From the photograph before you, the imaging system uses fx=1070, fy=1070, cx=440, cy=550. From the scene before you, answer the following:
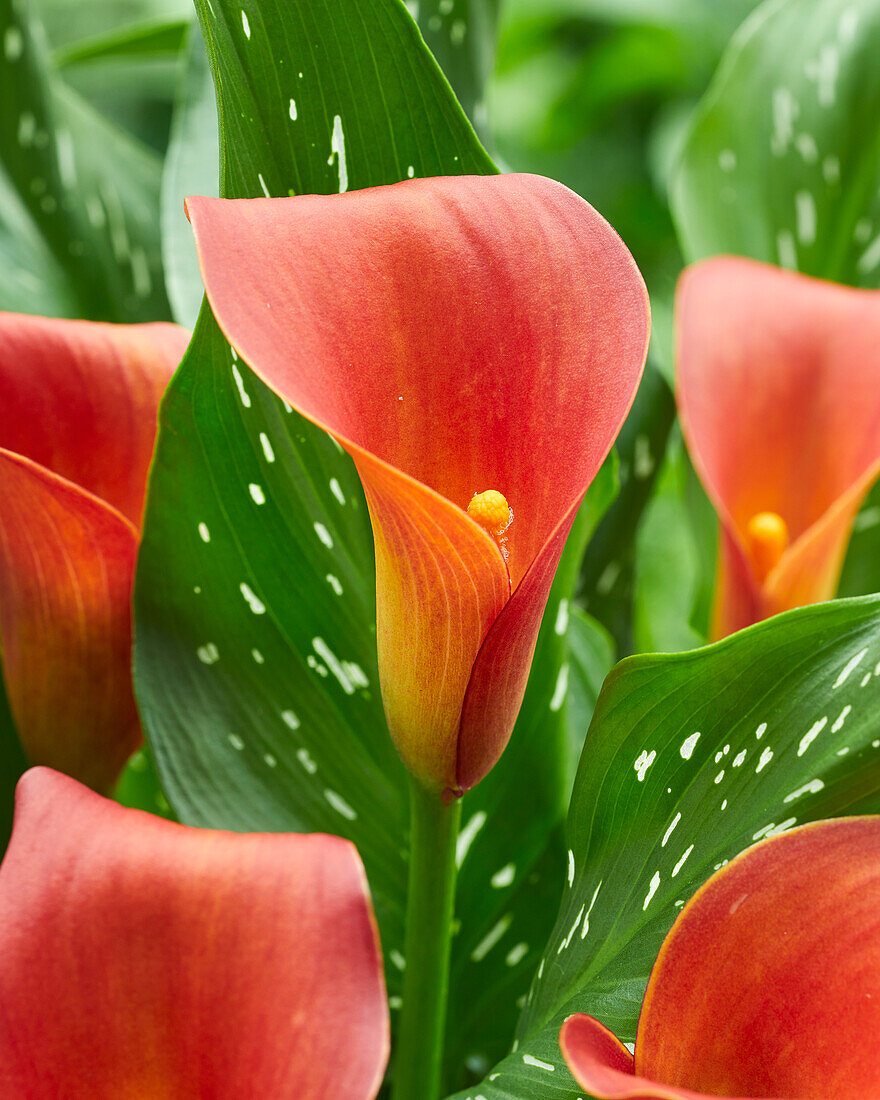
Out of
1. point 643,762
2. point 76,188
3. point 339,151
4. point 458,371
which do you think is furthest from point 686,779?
point 76,188

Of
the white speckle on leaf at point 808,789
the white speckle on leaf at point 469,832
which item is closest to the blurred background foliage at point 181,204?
the white speckle on leaf at point 469,832

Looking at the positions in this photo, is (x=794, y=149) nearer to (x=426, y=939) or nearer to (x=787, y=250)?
(x=787, y=250)

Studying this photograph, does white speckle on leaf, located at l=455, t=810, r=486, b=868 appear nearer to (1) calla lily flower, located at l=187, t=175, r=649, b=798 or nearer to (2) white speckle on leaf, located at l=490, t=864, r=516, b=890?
(2) white speckle on leaf, located at l=490, t=864, r=516, b=890

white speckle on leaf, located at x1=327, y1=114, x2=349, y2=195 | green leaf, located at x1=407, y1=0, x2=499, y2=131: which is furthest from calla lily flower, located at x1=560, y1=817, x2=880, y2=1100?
green leaf, located at x1=407, y1=0, x2=499, y2=131

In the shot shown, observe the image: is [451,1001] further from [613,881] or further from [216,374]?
[216,374]

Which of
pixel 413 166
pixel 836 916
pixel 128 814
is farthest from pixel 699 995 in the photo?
pixel 413 166

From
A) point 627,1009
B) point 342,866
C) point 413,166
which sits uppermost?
point 413,166
